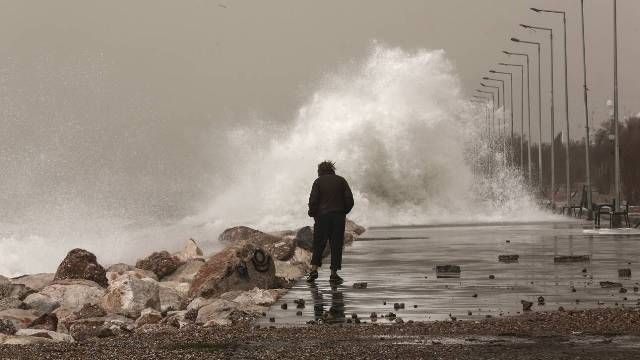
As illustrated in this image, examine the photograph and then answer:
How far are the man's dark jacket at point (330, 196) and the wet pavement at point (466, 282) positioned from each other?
1.07m

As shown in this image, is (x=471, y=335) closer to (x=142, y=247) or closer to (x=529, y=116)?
(x=142, y=247)

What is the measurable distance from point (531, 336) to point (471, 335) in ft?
1.75

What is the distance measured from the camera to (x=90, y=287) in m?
22.8

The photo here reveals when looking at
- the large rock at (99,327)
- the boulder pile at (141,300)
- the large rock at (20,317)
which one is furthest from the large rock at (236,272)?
the large rock at (99,327)

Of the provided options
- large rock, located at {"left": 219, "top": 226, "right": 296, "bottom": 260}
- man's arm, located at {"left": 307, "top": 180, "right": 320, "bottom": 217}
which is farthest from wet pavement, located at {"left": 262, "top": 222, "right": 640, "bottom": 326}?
large rock, located at {"left": 219, "top": 226, "right": 296, "bottom": 260}

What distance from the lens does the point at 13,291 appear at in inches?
938

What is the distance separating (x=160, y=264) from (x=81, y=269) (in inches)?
108

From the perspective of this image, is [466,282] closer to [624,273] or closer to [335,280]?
[335,280]

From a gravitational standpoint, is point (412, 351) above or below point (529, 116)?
below

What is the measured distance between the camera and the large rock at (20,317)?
58.7 ft

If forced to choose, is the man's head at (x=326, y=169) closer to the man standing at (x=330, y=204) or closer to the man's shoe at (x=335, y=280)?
the man standing at (x=330, y=204)

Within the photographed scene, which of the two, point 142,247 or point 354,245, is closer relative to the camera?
point 354,245

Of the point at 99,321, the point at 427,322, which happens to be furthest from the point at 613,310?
the point at 99,321

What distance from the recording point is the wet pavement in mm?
16562
